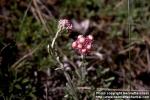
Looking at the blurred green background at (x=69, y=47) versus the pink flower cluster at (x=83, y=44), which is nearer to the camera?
the pink flower cluster at (x=83, y=44)

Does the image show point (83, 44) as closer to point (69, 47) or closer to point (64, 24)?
point (64, 24)

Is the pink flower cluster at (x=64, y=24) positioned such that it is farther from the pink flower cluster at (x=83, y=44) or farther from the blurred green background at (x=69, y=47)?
the blurred green background at (x=69, y=47)

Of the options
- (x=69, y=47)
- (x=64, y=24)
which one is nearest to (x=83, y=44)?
(x=64, y=24)

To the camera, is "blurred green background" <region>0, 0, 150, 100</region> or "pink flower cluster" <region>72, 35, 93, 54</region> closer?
"pink flower cluster" <region>72, 35, 93, 54</region>

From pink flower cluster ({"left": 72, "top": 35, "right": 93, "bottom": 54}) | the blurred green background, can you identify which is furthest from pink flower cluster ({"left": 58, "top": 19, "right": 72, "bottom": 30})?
the blurred green background

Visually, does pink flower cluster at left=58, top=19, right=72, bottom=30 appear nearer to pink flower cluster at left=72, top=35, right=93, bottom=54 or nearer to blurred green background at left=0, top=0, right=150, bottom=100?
pink flower cluster at left=72, top=35, right=93, bottom=54

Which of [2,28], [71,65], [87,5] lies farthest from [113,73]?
[2,28]

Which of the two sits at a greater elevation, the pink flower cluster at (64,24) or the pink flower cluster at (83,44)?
the pink flower cluster at (64,24)

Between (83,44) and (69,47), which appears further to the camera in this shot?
(69,47)

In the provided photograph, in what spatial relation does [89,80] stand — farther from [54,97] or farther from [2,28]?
[2,28]

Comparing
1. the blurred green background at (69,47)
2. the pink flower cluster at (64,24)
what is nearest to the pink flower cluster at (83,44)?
the pink flower cluster at (64,24)

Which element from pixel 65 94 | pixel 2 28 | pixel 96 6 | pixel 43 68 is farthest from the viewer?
pixel 96 6
